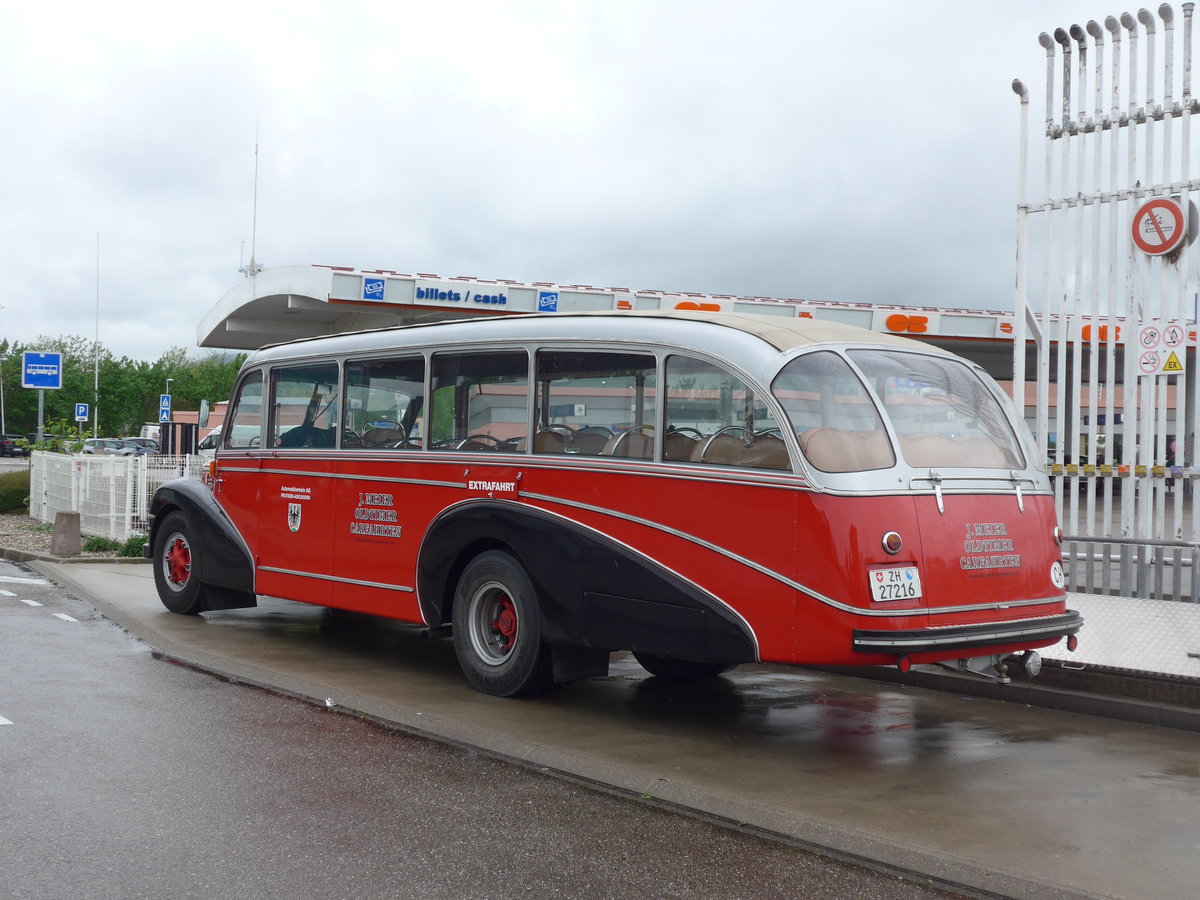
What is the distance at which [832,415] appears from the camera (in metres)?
6.76

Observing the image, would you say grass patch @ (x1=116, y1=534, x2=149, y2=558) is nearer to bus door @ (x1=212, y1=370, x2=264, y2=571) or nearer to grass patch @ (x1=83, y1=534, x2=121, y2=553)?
grass patch @ (x1=83, y1=534, x2=121, y2=553)

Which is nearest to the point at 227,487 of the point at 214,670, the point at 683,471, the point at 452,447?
the point at 214,670

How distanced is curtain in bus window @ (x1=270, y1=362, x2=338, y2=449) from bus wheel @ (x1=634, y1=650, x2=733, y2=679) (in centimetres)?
288

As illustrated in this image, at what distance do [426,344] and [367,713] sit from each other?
2.69m

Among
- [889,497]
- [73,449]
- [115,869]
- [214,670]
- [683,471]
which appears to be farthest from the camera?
[73,449]

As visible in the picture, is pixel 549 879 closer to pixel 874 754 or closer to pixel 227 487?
pixel 874 754

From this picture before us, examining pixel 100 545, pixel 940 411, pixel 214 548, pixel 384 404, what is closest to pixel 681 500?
pixel 940 411

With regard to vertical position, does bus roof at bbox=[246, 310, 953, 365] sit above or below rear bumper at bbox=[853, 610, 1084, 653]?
above

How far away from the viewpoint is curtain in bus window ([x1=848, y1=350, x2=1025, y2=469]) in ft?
22.7

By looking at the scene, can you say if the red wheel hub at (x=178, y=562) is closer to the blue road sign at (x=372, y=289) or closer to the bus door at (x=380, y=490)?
the bus door at (x=380, y=490)

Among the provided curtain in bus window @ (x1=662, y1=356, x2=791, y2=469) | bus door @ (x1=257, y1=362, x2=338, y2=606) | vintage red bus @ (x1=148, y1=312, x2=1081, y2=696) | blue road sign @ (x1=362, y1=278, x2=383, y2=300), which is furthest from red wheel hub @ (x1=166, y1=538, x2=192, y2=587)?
blue road sign @ (x1=362, y1=278, x2=383, y2=300)

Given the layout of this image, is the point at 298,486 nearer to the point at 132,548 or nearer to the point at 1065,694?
the point at 1065,694

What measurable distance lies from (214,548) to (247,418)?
3.71 ft

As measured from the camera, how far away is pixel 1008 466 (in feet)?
23.9
